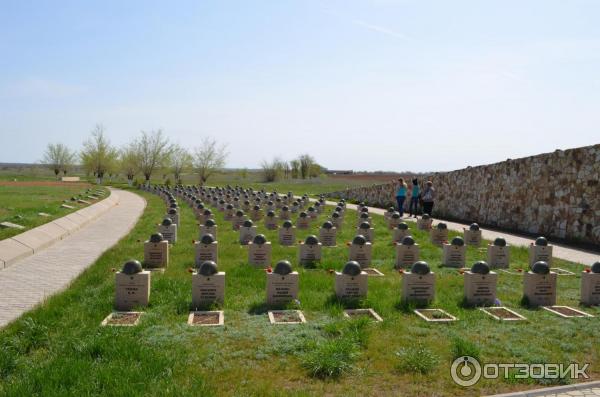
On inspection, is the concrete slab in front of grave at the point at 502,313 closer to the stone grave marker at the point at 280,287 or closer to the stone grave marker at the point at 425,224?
the stone grave marker at the point at 280,287

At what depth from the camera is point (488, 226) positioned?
64.8 feet

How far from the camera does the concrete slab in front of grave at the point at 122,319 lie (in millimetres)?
6273

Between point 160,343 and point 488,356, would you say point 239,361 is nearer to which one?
point 160,343

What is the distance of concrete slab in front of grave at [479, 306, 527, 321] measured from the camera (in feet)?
22.7

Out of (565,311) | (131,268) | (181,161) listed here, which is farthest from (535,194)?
(181,161)

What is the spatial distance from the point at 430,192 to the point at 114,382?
16973 mm

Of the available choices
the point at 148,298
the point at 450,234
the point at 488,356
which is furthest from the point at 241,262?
the point at 450,234

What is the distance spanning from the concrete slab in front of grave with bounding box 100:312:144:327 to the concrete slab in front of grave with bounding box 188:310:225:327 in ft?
2.06

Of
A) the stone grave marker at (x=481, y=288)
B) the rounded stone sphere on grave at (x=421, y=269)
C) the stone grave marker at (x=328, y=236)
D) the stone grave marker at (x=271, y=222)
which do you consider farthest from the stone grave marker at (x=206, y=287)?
the stone grave marker at (x=271, y=222)

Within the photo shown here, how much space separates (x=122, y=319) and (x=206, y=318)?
38.8 inches

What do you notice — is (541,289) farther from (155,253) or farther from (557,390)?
(155,253)

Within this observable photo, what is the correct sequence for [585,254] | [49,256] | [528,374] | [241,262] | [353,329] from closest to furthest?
[528,374]
[353,329]
[241,262]
[49,256]
[585,254]

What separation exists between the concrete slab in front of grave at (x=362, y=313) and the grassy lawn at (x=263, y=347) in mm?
117

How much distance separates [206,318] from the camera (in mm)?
6664
